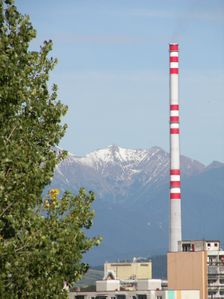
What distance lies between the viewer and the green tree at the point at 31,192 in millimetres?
43188

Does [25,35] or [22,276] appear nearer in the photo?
[22,276]

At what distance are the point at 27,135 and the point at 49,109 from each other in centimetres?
289

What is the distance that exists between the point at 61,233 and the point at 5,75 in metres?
5.60

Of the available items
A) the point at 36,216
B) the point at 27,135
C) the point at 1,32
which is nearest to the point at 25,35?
the point at 1,32

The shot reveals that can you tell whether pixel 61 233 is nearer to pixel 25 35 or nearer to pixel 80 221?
pixel 80 221

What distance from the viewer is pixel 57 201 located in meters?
46.9

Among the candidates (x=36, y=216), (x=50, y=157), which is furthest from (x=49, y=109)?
(x=36, y=216)

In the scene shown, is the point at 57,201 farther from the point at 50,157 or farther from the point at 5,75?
the point at 5,75

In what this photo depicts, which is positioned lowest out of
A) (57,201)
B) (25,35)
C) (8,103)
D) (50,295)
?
(50,295)

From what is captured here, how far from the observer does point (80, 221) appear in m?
46.7

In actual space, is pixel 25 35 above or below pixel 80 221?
above

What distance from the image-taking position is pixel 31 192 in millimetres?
44781

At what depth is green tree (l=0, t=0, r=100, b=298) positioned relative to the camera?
1700 inches

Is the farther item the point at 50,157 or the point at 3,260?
the point at 50,157
